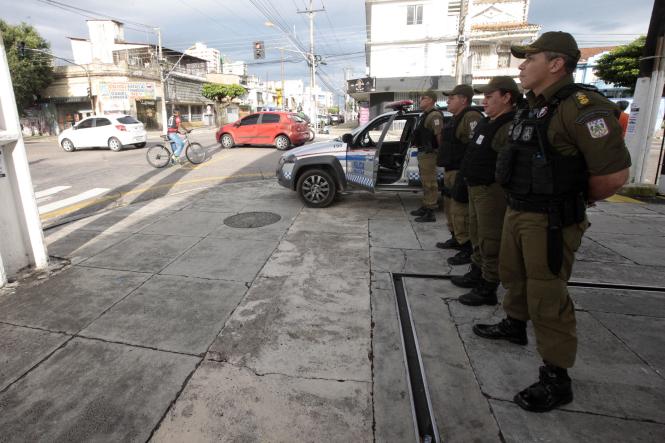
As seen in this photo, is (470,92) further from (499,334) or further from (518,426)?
(518,426)

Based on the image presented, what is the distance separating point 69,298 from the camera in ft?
11.9

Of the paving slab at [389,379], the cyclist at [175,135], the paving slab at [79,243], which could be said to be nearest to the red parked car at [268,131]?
the cyclist at [175,135]

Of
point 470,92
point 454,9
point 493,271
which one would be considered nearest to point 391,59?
point 454,9

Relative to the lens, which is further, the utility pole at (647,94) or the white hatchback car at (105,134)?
the white hatchback car at (105,134)

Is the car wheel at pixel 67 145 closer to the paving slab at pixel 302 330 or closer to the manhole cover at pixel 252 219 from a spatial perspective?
the manhole cover at pixel 252 219

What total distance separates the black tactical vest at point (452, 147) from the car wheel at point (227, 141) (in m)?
14.5

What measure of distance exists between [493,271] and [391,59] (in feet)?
106

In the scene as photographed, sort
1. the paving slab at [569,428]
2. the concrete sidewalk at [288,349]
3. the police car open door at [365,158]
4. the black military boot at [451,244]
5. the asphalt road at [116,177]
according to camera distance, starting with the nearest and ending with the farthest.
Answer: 1. the paving slab at [569,428]
2. the concrete sidewalk at [288,349]
3. the black military boot at [451,244]
4. the police car open door at [365,158]
5. the asphalt road at [116,177]

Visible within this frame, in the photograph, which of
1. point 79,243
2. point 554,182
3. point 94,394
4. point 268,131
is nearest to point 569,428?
point 554,182

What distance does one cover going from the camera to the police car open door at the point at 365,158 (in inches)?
250

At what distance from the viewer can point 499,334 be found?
2932 mm

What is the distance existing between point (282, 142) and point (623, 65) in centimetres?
2513

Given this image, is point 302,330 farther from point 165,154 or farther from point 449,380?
point 165,154

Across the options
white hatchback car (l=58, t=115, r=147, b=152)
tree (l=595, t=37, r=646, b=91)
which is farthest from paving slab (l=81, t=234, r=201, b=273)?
tree (l=595, t=37, r=646, b=91)
